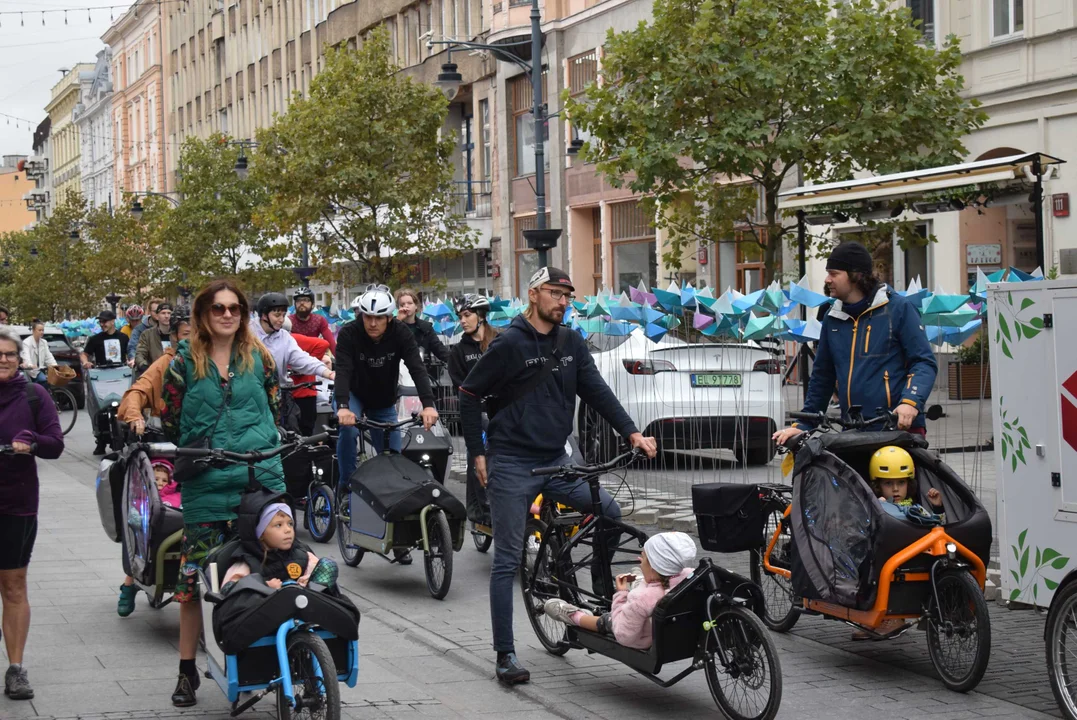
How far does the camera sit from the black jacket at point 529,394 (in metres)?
7.08

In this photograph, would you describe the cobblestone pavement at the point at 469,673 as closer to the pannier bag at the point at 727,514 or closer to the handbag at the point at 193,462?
the pannier bag at the point at 727,514

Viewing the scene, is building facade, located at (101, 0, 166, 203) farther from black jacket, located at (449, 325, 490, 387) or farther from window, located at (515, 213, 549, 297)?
black jacket, located at (449, 325, 490, 387)

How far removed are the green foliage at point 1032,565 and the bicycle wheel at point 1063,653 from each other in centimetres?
17

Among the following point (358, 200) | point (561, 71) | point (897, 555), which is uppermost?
point (561, 71)

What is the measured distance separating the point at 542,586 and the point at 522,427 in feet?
2.69

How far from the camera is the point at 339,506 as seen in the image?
10.6m

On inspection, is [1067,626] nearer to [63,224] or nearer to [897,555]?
[897,555]

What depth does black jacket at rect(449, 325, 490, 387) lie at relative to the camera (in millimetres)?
11320

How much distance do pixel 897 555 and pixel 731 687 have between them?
1086 millimetres

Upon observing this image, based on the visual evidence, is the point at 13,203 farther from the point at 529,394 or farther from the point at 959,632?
the point at 959,632

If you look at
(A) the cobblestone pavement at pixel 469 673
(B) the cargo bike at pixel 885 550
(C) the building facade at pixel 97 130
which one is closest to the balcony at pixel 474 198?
(A) the cobblestone pavement at pixel 469 673

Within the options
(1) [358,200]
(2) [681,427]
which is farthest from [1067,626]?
(1) [358,200]

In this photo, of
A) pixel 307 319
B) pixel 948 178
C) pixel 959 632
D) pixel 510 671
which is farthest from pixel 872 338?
pixel 307 319

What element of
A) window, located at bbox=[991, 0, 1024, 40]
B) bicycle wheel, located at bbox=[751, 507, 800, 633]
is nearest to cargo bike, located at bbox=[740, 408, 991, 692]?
bicycle wheel, located at bbox=[751, 507, 800, 633]
